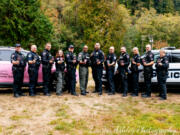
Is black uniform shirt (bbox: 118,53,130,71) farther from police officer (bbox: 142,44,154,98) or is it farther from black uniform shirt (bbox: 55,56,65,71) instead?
black uniform shirt (bbox: 55,56,65,71)

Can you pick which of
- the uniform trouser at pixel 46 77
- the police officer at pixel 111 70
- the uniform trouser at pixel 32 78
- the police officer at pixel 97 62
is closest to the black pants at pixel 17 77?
the uniform trouser at pixel 32 78

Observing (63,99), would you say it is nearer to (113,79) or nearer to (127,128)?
(113,79)

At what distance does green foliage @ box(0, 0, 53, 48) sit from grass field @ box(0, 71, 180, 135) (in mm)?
15537

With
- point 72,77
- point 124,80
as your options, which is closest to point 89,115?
point 72,77

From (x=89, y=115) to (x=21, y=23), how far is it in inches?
752

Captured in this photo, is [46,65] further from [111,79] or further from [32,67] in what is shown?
[111,79]

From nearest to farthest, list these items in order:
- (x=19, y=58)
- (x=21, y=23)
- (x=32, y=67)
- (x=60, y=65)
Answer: (x=19, y=58) → (x=32, y=67) → (x=60, y=65) → (x=21, y=23)

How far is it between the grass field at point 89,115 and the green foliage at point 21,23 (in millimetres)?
15537

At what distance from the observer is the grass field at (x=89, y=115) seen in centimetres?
412

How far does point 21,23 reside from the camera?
70.8 ft

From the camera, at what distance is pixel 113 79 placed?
774cm

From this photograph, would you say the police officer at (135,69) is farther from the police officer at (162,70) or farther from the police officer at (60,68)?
the police officer at (60,68)

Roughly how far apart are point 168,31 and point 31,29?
25.8 m

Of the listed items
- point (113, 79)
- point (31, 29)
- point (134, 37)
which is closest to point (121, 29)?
point (134, 37)
